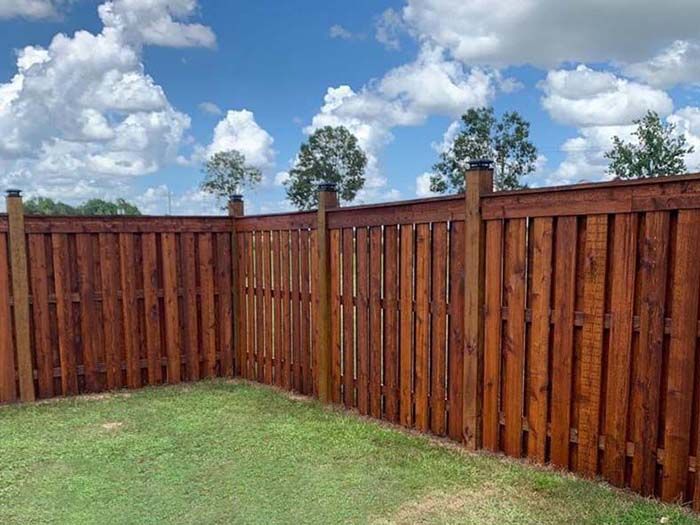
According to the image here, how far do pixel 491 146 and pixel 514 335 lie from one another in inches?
976

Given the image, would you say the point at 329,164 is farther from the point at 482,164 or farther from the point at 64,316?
the point at 482,164

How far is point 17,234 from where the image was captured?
4.50 metres

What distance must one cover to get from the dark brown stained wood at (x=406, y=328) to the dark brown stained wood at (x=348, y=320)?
54 cm

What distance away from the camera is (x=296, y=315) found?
4.80 m

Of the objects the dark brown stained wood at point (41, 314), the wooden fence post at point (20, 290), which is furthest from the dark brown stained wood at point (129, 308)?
the wooden fence post at point (20, 290)

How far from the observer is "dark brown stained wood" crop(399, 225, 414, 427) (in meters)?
3.66

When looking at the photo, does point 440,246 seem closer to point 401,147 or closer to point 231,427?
point 231,427

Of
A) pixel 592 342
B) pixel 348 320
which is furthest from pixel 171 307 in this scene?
pixel 592 342

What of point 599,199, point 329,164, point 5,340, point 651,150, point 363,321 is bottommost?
point 5,340

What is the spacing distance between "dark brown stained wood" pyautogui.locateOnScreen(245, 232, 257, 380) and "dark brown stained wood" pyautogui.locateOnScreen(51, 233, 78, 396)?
160 centimetres

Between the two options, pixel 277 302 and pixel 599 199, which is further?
pixel 277 302

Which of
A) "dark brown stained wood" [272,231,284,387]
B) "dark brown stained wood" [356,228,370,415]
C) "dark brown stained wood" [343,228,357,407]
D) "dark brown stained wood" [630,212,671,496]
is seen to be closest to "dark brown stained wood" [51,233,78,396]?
"dark brown stained wood" [272,231,284,387]

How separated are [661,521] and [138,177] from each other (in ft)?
32.4

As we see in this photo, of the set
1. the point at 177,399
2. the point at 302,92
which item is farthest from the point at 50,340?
the point at 302,92
